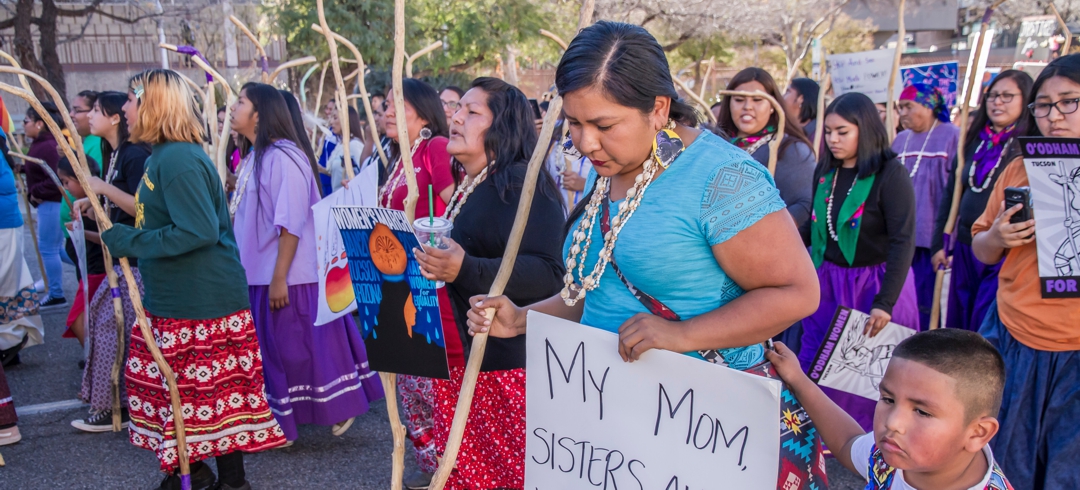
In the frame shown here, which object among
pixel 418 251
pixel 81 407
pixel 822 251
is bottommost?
pixel 81 407

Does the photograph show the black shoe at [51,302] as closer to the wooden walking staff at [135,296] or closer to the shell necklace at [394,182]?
the wooden walking staff at [135,296]

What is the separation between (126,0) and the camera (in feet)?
64.1

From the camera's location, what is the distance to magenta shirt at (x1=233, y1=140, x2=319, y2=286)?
3764 millimetres

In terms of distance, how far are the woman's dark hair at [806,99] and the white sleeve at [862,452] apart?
414 cm

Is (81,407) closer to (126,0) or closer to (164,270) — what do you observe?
(164,270)

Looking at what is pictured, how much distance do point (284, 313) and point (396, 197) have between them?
3.05 ft

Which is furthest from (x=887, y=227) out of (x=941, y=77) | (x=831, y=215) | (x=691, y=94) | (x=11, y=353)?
(x=11, y=353)

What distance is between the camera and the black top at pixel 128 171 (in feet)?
12.9

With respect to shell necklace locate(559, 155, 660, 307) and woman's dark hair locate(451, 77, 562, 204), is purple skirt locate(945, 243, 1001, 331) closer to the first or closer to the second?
→ woman's dark hair locate(451, 77, 562, 204)

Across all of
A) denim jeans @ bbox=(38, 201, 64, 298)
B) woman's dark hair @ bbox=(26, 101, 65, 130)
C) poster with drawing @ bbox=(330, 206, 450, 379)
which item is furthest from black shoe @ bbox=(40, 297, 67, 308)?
poster with drawing @ bbox=(330, 206, 450, 379)

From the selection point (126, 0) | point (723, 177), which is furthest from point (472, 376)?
point (126, 0)

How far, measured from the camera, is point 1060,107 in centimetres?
251

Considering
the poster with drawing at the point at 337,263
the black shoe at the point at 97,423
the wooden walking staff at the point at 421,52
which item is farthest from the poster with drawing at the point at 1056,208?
the black shoe at the point at 97,423

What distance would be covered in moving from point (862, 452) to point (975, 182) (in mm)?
3047
